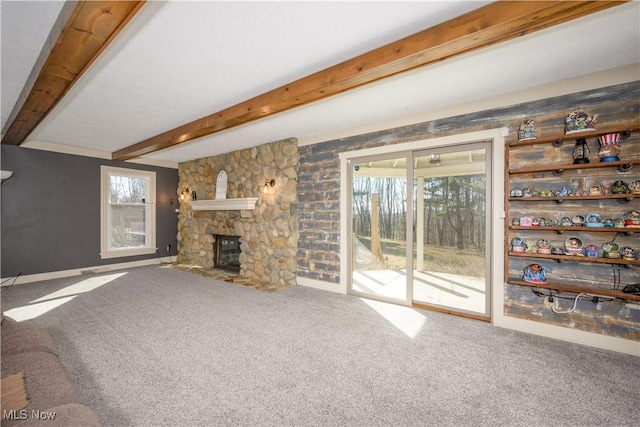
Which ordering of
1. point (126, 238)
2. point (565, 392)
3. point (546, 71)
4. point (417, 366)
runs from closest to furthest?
point (565, 392), point (417, 366), point (546, 71), point (126, 238)

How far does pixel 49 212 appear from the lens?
4680mm

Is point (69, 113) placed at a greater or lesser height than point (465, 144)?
greater

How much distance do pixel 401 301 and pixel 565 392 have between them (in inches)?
71.4

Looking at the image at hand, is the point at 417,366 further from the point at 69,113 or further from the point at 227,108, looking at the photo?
the point at 69,113

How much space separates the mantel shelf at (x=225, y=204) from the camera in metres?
4.84

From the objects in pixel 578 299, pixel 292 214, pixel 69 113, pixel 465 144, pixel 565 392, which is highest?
pixel 69 113

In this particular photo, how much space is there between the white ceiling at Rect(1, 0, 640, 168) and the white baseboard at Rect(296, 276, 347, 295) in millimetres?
2518

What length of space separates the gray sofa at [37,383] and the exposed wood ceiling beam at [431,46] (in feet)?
8.28

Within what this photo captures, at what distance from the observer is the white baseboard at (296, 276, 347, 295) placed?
4016mm

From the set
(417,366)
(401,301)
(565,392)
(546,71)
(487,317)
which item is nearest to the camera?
(565,392)

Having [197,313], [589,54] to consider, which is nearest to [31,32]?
[197,313]

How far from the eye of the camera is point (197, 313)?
10.2ft

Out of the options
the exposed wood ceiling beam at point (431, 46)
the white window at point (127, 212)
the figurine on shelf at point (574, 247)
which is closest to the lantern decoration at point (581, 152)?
the figurine on shelf at point (574, 247)

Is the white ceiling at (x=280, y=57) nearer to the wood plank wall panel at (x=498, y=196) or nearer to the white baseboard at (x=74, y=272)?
the wood plank wall panel at (x=498, y=196)
